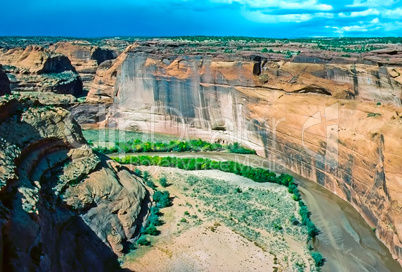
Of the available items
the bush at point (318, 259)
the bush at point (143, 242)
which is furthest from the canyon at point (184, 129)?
the bush at point (318, 259)

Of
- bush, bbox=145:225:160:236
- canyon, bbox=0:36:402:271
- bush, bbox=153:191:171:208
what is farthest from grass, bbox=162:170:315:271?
canyon, bbox=0:36:402:271

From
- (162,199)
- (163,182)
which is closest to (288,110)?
(163,182)

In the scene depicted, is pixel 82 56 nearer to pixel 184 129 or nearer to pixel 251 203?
pixel 184 129

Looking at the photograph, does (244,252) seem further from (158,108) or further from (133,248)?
(158,108)

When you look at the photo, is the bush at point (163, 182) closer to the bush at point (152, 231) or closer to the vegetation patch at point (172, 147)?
the bush at point (152, 231)

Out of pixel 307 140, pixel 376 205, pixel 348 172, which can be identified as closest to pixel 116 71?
pixel 307 140
